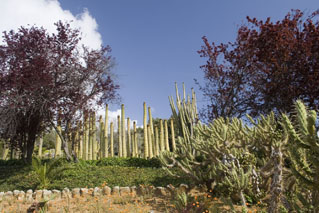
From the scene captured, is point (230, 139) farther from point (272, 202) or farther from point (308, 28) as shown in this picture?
point (308, 28)

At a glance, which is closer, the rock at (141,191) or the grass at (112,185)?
the grass at (112,185)

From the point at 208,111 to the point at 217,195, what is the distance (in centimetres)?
619

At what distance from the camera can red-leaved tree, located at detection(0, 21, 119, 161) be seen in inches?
411

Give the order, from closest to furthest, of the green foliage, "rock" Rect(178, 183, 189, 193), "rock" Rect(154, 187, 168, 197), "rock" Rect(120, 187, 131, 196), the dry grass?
the dry grass, "rock" Rect(178, 183, 189, 193), "rock" Rect(154, 187, 168, 197), "rock" Rect(120, 187, 131, 196), the green foliage

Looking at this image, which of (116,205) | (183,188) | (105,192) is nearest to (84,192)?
(105,192)

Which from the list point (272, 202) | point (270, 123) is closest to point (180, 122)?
point (270, 123)

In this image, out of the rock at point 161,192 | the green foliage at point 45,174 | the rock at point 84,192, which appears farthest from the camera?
the green foliage at point 45,174

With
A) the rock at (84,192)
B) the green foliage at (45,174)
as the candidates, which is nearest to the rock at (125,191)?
the rock at (84,192)

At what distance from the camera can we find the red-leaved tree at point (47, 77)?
10.4 metres

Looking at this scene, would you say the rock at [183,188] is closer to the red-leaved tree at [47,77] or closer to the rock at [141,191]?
the rock at [141,191]

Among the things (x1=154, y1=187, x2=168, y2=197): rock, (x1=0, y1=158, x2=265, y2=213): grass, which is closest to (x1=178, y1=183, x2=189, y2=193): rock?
(x1=0, y1=158, x2=265, y2=213): grass

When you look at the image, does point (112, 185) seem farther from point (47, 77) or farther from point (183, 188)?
point (47, 77)

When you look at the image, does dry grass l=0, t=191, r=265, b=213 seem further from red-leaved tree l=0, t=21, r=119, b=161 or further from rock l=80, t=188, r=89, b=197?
red-leaved tree l=0, t=21, r=119, b=161

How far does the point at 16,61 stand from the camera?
1085 centimetres
